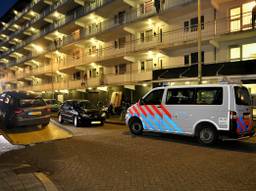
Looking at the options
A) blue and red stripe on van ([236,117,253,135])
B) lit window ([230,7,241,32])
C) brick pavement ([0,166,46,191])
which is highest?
lit window ([230,7,241,32])

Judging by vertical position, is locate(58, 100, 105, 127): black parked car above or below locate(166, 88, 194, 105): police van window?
below

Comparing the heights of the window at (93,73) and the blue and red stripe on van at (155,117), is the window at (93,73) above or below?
above

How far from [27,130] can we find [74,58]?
2373cm

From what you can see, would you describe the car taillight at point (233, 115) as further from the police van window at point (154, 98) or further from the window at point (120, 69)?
the window at point (120, 69)

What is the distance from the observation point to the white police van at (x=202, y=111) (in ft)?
27.8

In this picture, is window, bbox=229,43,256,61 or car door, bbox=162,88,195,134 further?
window, bbox=229,43,256,61

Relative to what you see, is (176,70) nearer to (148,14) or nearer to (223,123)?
(148,14)

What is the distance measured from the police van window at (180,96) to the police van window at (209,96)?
276 mm

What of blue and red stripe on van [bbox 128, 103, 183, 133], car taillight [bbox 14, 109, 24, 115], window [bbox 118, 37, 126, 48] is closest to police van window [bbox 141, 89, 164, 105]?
blue and red stripe on van [bbox 128, 103, 183, 133]

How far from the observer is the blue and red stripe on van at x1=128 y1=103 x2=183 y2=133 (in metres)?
10.0

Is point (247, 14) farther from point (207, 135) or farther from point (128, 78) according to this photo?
point (207, 135)

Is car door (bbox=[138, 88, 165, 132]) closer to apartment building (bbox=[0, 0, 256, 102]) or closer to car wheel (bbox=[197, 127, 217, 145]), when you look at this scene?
car wheel (bbox=[197, 127, 217, 145])

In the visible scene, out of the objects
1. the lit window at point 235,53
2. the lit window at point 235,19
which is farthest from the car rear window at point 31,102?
the lit window at point 235,19

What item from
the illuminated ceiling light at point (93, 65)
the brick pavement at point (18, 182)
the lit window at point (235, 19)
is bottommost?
the brick pavement at point (18, 182)
